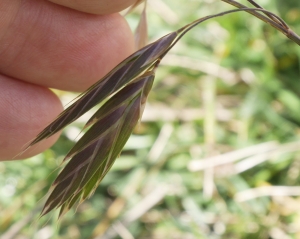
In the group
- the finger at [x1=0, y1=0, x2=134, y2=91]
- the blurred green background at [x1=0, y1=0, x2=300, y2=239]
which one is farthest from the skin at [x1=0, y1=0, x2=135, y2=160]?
the blurred green background at [x1=0, y1=0, x2=300, y2=239]

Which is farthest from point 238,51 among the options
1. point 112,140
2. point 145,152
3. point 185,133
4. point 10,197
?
point 112,140

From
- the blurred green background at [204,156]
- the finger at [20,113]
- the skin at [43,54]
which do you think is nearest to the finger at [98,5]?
the skin at [43,54]

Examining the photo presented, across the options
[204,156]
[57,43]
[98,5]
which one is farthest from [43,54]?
[204,156]

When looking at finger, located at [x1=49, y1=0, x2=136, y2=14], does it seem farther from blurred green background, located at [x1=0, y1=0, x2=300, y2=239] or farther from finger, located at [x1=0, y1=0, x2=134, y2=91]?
blurred green background, located at [x1=0, y1=0, x2=300, y2=239]

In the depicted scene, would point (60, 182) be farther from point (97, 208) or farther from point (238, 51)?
point (238, 51)

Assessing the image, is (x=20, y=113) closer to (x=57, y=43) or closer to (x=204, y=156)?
(x=57, y=43)

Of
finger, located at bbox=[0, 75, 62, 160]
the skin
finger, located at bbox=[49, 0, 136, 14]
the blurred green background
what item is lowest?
the blurred green background

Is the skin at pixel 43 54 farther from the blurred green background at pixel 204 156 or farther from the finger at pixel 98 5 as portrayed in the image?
the blurred green background at pixel 204 156
